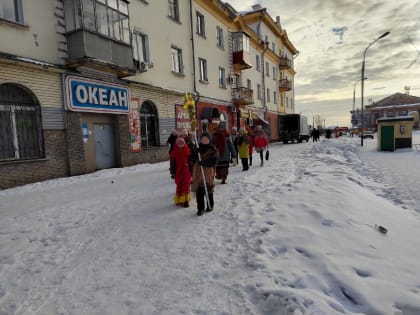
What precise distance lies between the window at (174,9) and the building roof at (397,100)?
264ft

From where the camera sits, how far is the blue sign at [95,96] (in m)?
9.99

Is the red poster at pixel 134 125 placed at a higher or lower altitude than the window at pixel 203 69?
lower

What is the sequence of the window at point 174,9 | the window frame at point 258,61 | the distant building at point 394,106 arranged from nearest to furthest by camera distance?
the window at point 174,9 < the window frame at point 258,61 < the distant building at point 394,106

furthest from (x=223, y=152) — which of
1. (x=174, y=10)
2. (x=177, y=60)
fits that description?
(x=174, y=10)

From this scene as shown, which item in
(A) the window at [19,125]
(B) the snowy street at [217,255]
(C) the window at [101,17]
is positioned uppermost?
(C) the window at [101,17]

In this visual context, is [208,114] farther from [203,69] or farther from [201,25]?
A: [201,25]

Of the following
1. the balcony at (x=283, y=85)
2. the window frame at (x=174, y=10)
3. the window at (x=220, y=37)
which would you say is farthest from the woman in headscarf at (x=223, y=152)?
the balcony at (x=283, y=85)

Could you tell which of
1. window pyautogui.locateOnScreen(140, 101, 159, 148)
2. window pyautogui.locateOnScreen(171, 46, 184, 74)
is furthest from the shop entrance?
window pyautogui.locateOnScreen(171, 46, 184, 74)

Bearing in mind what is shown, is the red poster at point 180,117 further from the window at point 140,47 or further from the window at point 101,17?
the window at point 101,17

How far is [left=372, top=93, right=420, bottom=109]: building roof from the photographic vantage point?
7606cm

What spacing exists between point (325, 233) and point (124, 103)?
34.9ft

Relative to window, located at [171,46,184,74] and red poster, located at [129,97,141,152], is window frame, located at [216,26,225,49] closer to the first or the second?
window, located at [171,46,184,74]

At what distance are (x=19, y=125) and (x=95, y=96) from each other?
2973mm

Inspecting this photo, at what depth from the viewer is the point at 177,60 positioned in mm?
16047
